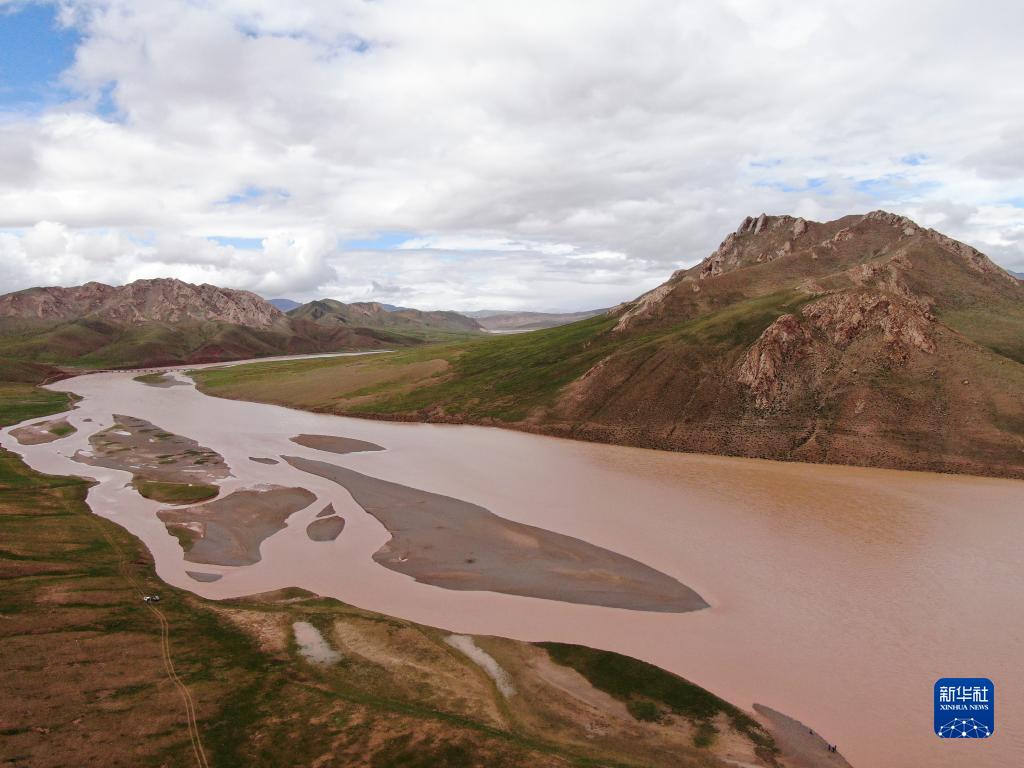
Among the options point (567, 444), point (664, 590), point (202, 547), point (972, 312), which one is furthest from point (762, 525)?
point (972, 312)

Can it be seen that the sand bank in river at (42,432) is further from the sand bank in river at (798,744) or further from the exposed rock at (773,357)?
the exposed rock at (773,357)

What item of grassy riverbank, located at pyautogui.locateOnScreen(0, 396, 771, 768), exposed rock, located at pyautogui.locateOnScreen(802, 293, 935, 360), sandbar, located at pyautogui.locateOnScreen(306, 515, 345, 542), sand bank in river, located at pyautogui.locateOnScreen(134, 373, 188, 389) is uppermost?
exposed rock, located at pyautogui.locateOnScreen(802, 293, 935, 360)

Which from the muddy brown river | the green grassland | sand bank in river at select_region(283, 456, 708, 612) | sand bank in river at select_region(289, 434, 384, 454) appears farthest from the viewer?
the green grassland

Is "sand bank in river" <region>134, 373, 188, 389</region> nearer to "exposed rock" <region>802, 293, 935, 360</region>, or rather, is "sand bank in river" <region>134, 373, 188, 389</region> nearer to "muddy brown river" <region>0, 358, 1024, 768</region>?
"muddy brown river" <region>0, 358, 1024, 768</region>

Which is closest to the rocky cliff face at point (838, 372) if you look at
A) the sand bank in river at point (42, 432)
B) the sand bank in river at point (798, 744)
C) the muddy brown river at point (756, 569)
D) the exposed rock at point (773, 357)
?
the exposed rock at point (773, 357)

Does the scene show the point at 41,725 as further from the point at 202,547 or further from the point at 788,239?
the point at 788,239

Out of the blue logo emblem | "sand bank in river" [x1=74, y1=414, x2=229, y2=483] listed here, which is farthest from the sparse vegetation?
"sand bank in river" [x1=74, y1=414, x2=229, y2=483]

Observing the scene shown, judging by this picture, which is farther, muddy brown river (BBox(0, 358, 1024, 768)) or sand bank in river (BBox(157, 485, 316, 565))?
sand bank in river (BBox(157, 485, 316, 565))
